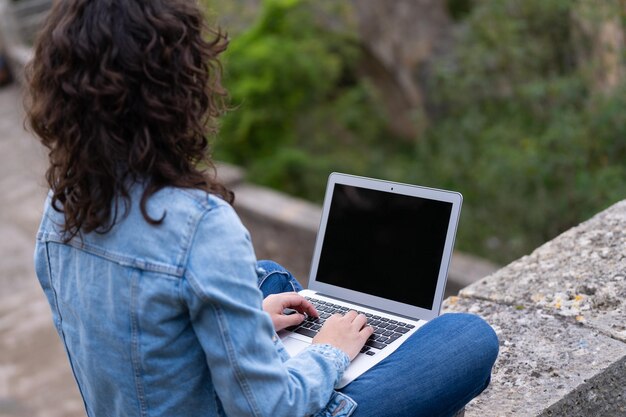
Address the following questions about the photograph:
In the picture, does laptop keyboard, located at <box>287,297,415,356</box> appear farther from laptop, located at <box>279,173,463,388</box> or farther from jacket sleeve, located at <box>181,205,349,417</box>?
jacket sleeve, located at <box>181,205,349,417</box>

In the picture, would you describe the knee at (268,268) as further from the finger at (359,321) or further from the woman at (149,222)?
the woman at (149,222)

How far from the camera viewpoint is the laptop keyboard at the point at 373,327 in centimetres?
181

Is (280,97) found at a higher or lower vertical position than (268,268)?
lower

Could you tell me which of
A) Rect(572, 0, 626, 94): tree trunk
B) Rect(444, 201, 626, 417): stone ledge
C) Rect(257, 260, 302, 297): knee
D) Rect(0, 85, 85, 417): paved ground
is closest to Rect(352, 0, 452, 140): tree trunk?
Rect(572, 0, 626, 94): tree trunk

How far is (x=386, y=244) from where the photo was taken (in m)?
2.08

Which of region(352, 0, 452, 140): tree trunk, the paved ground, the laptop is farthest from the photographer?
region(352, 0, 452, 140): tree trunk

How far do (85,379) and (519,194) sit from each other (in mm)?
4833

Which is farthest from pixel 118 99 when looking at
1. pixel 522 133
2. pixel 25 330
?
pixel 522 133

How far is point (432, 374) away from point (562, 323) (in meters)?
0.83

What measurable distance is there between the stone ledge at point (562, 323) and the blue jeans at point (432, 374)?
35 centimetres

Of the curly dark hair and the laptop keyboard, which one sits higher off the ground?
the curly dark hair

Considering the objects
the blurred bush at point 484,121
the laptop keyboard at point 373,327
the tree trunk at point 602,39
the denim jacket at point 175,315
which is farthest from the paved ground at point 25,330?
the tree trunk at point 602,39

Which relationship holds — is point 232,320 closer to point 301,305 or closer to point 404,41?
point 301,305

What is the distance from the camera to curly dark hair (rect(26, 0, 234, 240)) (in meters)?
1.29
